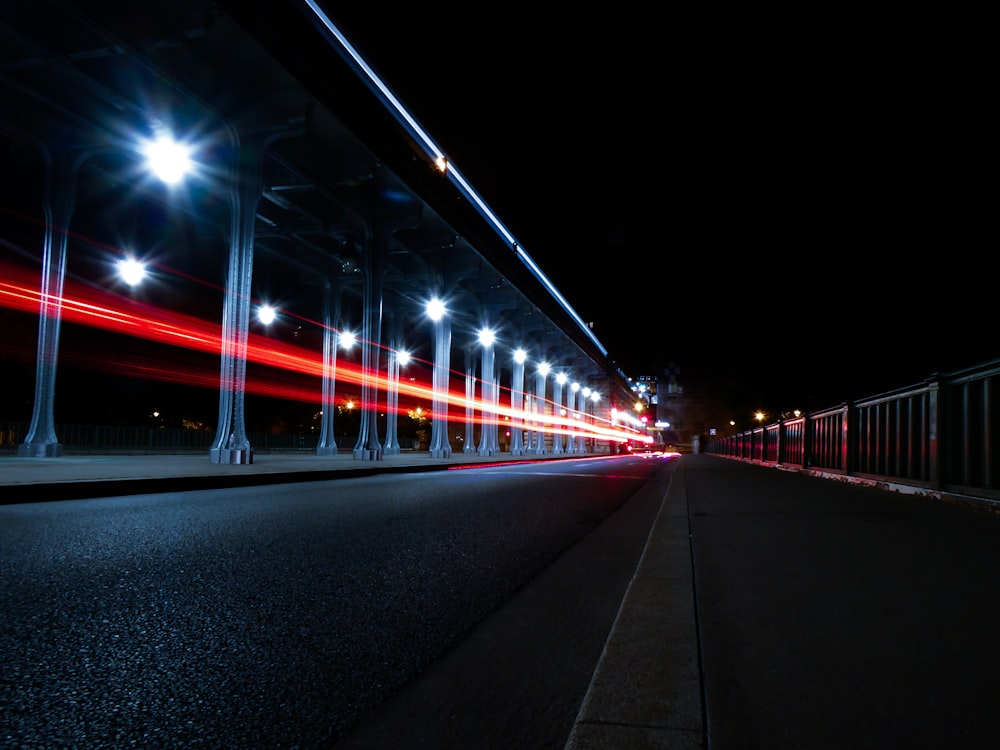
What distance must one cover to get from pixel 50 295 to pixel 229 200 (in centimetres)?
480

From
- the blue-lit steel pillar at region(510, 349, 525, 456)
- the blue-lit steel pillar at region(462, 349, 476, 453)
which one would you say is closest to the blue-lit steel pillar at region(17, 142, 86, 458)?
the blue-lit steel pillar at region(462, 349, 476, 453)

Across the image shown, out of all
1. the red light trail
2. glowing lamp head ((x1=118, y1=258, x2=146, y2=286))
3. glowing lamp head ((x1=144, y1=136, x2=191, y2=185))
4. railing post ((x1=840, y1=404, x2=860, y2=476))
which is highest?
glowing lamp head ((x1=144, y1=136, x2=191, y2=185))

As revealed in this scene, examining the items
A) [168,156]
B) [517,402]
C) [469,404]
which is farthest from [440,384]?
[517,402]

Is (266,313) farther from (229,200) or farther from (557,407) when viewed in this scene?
(557,407)

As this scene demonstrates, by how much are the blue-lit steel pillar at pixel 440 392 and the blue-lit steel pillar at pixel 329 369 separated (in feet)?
13.3

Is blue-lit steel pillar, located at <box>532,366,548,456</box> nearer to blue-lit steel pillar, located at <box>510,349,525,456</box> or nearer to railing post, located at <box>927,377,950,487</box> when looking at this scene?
blue-lit steel pillar, located at <box>510,349,525,456</box>

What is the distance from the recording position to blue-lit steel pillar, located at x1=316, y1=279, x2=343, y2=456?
83.9 feet

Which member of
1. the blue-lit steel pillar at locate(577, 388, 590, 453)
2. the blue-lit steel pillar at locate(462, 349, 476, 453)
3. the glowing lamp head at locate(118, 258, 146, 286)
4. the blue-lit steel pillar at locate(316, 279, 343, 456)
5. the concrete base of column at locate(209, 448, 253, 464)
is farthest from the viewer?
the blue-lit steel pillar at locate(577, 388, 590, 453)

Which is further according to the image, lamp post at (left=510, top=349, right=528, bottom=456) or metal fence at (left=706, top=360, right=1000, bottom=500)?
lamp post at (left=510, top=349, right=528, bottom=456)

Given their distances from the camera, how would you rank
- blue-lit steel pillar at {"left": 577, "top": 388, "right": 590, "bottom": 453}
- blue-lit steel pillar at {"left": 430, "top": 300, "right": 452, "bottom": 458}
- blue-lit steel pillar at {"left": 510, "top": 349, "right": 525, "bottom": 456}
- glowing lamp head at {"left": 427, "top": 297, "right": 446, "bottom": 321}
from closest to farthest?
1. blue-lit steel pillar at {"left": 430, "top": 300, "right": 452, "bottom": 458}
2. glowing lamp head at {"left": 427, "top": 297, "right": 446, "bottom": 321}
3. blue-lit steel pillar at {"left": 510, "top": 349, "right": 525, "bottom": 456}
4. blue-lit steel pillar at {"left": 577, "top": 388, "right": 590, "bottom": 453}

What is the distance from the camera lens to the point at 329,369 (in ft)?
85.0

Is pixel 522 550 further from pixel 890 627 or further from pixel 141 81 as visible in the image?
pixel 141 81

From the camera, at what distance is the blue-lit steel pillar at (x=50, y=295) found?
614 inches

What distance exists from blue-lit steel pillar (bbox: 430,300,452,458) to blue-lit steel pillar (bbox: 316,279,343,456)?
4.05 metres
